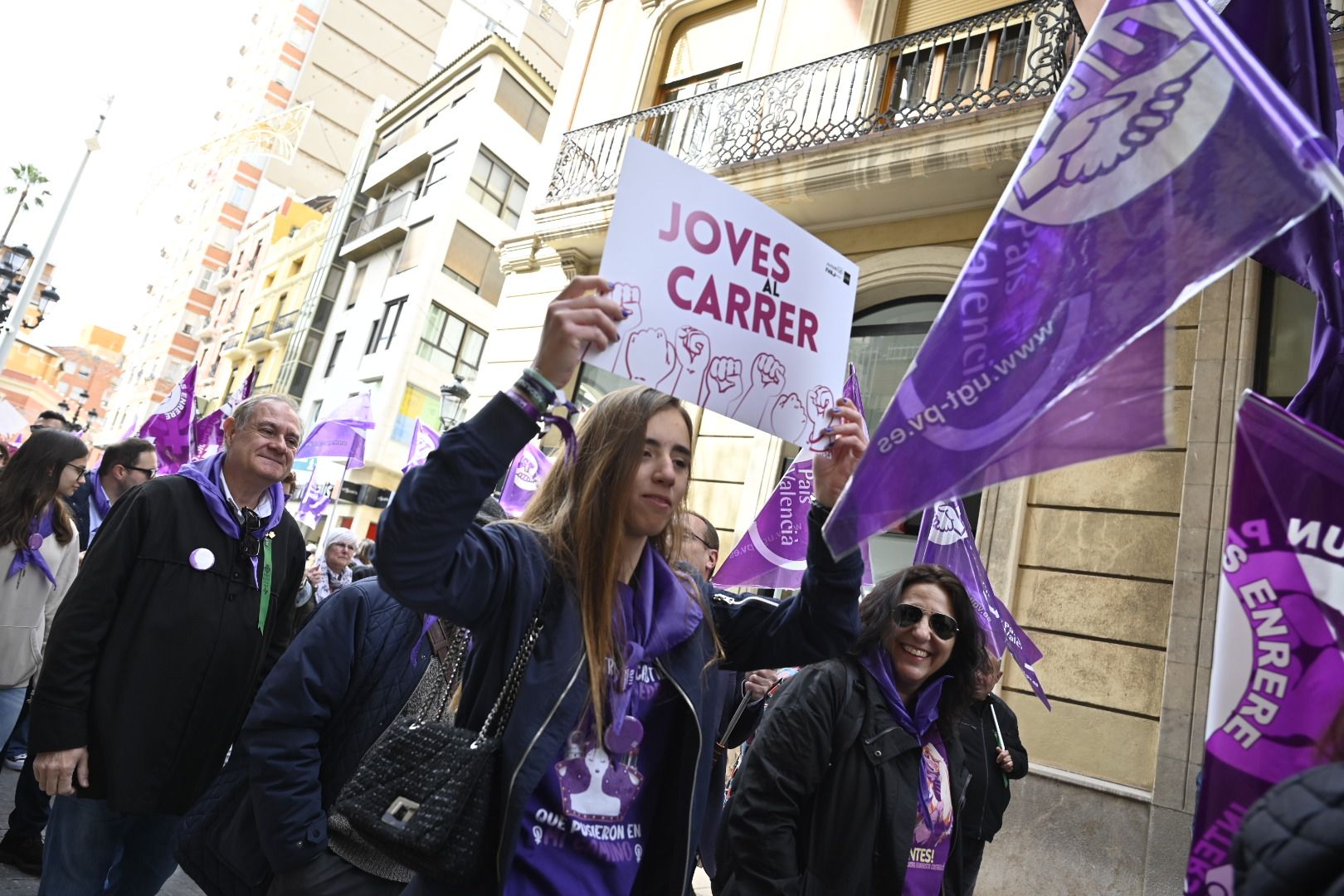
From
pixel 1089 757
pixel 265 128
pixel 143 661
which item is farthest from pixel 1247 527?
pixel 265 128

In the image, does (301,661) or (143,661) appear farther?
(143,661)

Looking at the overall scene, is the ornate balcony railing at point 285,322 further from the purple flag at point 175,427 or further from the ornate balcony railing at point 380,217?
the purple flag at point 175,427

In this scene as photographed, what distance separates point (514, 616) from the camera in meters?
1.89

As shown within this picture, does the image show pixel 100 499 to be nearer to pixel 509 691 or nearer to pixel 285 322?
pixel 509 691

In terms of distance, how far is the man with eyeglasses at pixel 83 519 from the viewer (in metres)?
4.38

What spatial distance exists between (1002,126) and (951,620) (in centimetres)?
647

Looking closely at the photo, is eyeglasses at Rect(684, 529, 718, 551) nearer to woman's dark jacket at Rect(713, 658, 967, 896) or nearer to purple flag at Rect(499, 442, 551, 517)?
woman's dark jacket at Rect(713, 658, 967, 896)

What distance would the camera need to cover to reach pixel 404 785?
1819mm

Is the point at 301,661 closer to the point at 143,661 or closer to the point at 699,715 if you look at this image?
the point at 143,661

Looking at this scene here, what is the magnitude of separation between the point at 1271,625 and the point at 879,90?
377 inches

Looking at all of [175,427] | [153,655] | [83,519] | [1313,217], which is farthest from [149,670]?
[175,427]

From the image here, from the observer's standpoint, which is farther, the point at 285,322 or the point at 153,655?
the point at 285,322

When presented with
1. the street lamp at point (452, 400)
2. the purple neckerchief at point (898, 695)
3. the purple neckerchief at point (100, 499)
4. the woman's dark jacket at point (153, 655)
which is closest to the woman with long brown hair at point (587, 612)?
the purple neckerchief at point (898, 695)

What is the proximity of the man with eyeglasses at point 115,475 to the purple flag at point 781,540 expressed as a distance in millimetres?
3802
